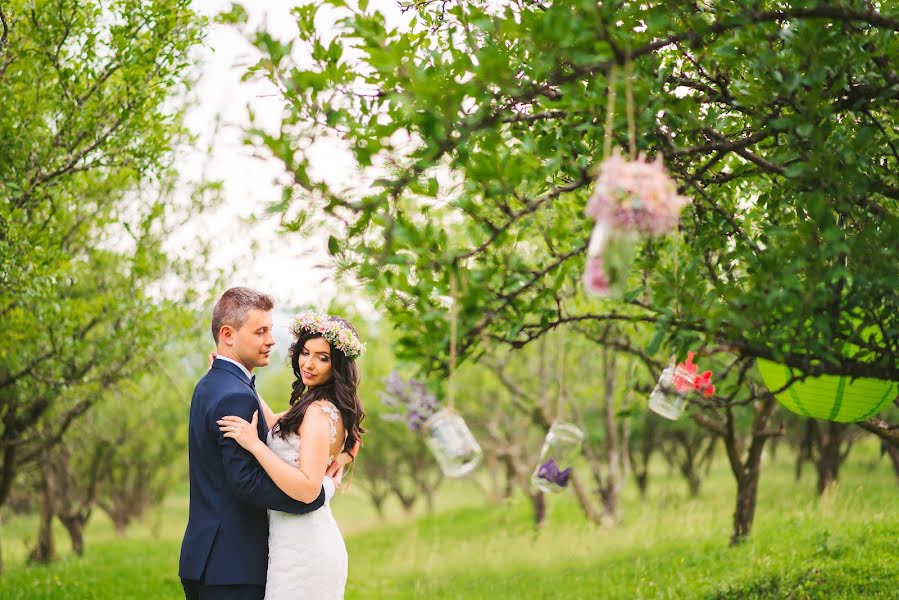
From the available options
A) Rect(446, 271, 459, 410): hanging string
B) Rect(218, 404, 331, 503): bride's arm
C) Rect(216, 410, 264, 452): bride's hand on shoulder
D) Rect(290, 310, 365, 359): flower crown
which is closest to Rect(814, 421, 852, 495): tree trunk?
Rect(290, 310, 365, 359): flower crown

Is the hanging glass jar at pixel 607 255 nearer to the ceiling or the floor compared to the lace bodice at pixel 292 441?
nearer to the ceiling

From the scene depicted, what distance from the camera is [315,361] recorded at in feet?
17.3

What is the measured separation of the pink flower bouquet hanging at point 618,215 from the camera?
8.69ft

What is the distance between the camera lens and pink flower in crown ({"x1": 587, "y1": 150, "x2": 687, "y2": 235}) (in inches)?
104

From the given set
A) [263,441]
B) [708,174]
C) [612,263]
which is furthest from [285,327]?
[612,263]

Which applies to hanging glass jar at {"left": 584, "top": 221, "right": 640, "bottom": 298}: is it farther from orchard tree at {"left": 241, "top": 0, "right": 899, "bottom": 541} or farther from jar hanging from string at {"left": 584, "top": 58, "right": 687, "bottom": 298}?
orchard tree at {"left": 241, "top": 0, "right": 899, "bottom": 541}

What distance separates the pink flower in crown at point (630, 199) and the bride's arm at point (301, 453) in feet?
8.63

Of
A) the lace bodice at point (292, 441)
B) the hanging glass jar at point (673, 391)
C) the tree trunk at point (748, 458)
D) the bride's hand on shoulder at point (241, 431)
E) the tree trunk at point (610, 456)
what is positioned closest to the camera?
the hanging glass jar at point (673, 391)

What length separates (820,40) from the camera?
3.62 metres

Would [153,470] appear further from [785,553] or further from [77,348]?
[785,553]

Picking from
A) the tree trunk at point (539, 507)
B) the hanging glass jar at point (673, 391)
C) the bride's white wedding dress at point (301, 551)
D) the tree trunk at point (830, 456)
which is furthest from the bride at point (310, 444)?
the tree trunk at point (539, 507)

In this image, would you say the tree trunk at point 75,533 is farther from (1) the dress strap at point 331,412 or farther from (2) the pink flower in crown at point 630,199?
(2) the pink flower in crown at point 630,199

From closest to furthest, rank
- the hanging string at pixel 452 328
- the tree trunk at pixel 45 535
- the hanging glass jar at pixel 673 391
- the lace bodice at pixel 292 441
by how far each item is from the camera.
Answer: the hanging string at pixel 452 328, the hanging glass jar at pixel 673 391, the lace bodice at pixel 292 441, the tree trunk at pixel 45 535

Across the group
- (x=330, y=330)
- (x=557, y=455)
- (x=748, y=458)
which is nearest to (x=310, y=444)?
(x=330, y=330)
